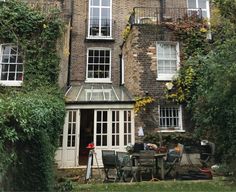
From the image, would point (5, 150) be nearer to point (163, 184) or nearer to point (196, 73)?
point (163, 184)

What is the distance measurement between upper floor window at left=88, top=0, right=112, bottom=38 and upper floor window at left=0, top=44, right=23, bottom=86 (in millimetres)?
5723

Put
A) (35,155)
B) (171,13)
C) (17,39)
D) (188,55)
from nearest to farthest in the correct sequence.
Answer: (35,155) < (17,39) < (188,55) < (171,13)

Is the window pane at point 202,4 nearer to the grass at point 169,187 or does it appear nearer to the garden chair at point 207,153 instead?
the garden chair at point 207,153

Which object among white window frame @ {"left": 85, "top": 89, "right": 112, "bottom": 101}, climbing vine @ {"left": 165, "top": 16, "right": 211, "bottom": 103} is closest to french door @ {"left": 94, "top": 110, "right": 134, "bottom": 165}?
white window frame @ {"left": 85, "top": 89, "right": 112, "bottom": 101}

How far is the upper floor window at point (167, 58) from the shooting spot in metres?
15.6

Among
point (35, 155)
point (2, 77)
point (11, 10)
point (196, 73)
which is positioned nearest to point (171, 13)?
point (196, 73)

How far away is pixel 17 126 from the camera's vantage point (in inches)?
265

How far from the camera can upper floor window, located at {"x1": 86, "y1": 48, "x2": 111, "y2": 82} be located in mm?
18531

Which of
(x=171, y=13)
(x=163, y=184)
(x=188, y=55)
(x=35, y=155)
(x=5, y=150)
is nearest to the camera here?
(x=5, y=150)

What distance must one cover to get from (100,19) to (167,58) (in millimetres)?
6189

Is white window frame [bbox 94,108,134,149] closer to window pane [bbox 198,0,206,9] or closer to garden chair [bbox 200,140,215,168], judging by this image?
garden chair [bbox 200,140,215,168]

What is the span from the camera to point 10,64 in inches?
574

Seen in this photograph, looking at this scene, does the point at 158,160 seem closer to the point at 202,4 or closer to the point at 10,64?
the point at 10,64

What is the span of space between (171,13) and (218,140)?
33.5ft
